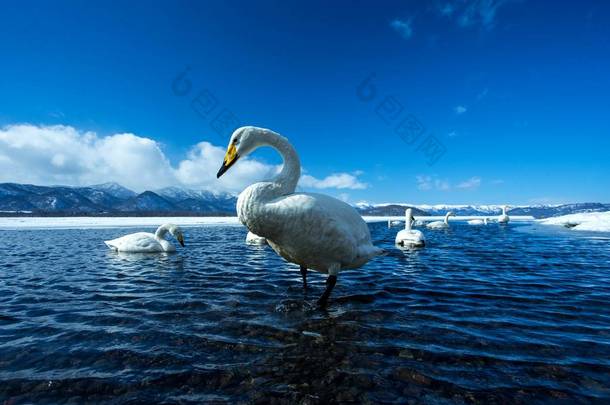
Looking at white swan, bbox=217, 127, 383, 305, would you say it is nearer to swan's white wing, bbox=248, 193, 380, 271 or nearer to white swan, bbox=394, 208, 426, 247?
swan's white wing, bbox=248, 193, 380, 271

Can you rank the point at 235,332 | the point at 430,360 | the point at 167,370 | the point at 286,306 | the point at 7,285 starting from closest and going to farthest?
the point at 167,370, the point at 430,360, the point at 235,332, the point at 286,306, the point at 7,285

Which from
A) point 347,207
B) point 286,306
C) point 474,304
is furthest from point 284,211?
point 474,304

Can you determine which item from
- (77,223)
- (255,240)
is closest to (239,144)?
(255,240)

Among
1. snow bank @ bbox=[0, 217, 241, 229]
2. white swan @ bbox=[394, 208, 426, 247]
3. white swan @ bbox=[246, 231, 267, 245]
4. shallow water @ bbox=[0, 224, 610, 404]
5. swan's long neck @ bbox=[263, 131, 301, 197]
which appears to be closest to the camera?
shallow water @ bbox=[0, 224, 610, 404]

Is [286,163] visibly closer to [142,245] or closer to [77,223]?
[142,245]

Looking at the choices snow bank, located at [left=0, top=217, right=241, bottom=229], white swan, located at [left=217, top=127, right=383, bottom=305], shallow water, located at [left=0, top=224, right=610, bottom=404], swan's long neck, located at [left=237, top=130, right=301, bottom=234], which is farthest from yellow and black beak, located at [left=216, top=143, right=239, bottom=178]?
snow bank, located at [left=0, top=217, right=241, bottom=229]

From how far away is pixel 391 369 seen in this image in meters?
3.73

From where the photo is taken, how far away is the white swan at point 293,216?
16.9 ft

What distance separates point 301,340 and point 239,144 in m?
3.23

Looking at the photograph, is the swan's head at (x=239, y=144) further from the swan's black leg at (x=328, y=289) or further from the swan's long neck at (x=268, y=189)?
the swan's black leg at (x=328, y=289)

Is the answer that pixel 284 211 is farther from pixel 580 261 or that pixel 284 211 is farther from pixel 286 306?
pixel 580 261

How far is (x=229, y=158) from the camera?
5.68 m

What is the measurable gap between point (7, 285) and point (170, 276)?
3.58 m

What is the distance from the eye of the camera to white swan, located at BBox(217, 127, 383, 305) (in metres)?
5.16
